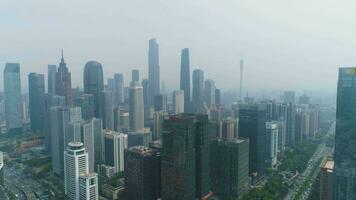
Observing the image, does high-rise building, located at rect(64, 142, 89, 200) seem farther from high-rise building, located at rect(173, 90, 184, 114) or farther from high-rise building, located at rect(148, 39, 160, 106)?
high-rise building, located at rect(173, 90, 184, 114)

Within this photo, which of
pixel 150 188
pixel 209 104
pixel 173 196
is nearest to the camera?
pixel 173 196

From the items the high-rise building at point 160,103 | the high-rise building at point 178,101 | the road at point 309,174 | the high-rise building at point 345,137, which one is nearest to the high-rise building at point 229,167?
the road at point 309,174

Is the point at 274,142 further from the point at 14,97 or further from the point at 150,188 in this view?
the point at 14,97

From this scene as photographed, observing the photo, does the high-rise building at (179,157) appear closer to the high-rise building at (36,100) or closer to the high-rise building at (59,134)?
the high-rise building at (59,134)

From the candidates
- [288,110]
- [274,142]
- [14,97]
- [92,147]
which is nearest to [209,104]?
[288,110]

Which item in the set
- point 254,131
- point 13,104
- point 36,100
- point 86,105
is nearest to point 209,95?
point 86,105

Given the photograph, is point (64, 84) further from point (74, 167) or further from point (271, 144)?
point (271, 144)
